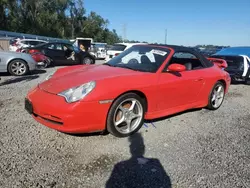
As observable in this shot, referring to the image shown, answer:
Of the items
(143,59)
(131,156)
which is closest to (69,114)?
(131,156)

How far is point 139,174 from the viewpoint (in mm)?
2551

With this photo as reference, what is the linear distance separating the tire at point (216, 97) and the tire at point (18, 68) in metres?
6.52

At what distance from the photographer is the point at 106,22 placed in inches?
2872

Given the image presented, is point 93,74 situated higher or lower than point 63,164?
higher

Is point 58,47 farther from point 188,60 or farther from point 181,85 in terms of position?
point 181,85

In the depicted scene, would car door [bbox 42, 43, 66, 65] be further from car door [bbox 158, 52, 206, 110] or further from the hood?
the hood

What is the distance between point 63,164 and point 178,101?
2.23 meters

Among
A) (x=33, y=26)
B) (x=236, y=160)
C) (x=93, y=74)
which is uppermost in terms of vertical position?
(x=33, y=26)

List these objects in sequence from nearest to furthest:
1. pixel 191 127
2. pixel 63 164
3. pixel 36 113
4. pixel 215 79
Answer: pixel 63 164 < pixel 36 113 < pixel 191 127 < pixel 215 79

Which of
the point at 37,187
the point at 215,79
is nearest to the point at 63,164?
the point at 37,187

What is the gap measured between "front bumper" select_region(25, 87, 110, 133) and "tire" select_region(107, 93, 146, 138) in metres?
0.12

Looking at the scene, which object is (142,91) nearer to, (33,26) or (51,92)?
(51,92)

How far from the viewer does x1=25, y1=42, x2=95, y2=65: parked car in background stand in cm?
1211

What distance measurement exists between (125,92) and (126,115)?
1.21ft
